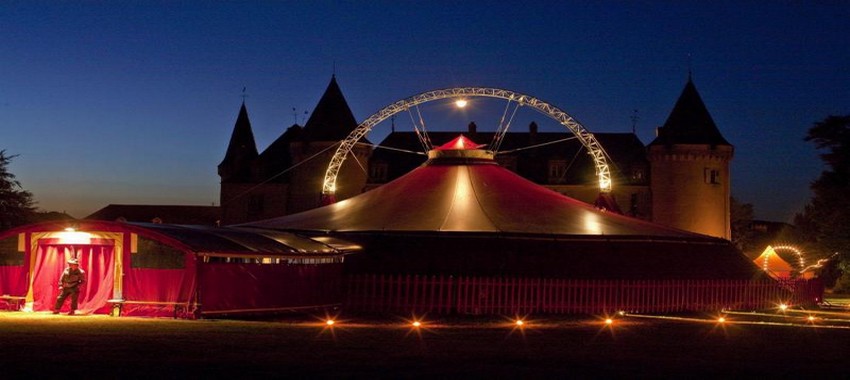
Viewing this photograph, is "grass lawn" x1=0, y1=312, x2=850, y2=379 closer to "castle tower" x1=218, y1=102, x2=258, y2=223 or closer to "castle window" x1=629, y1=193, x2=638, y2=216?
"castle window" x1=629, y1=193, x2=638, y2=216

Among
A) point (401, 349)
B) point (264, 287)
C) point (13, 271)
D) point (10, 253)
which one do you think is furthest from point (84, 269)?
point (401, 349)

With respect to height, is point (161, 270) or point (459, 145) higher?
point (459, 145)

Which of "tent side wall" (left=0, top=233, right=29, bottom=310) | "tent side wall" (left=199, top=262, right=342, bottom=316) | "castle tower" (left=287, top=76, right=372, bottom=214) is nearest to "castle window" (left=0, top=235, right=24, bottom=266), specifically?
"tent side wall" (left=0, top=233, right=29, bottom=310)

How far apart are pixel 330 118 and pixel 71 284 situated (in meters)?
38.7

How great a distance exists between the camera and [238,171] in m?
64.4

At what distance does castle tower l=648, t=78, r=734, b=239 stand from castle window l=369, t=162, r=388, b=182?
14.5 meters

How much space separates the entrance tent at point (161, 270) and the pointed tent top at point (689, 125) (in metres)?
37.4

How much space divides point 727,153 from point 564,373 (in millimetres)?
47228

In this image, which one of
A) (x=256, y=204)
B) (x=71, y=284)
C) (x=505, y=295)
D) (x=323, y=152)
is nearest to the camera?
(x=71, y=284)

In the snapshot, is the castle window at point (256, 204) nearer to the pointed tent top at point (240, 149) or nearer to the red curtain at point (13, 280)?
the pointed tent top at point (240, 149)

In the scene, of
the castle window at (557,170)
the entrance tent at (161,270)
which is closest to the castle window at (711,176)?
the castle window at (557,170)

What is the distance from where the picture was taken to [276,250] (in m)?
21.1

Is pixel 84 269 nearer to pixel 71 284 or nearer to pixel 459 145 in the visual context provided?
pixel 71 284

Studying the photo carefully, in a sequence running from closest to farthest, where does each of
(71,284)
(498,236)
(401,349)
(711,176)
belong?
(401,349)
(71,284)
(498,236)
(711,176)
